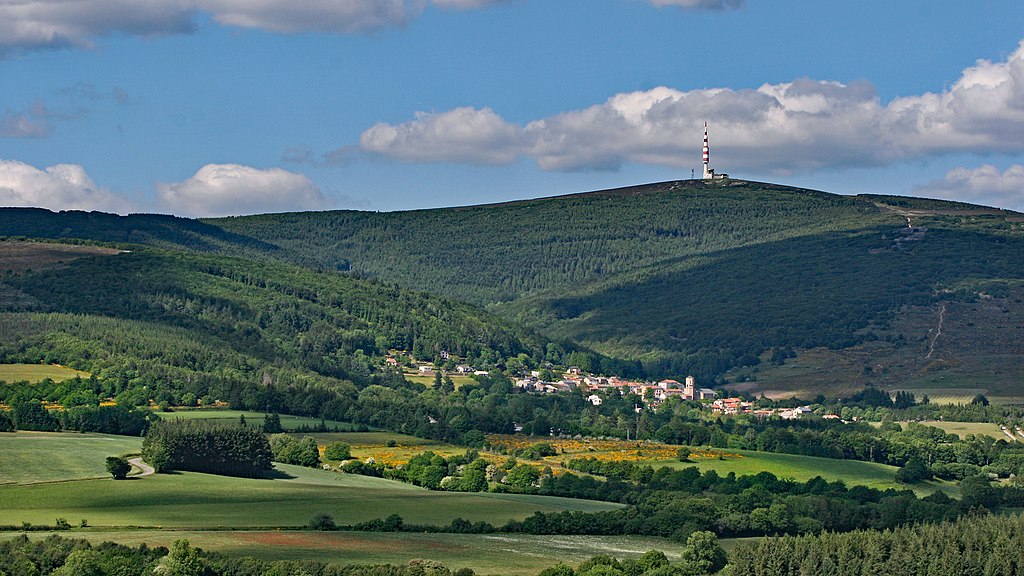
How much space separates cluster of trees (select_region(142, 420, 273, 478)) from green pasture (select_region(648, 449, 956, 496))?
37.2 meters

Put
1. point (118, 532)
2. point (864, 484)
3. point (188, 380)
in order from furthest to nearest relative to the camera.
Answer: point (188, 380)
point (864, 484)
point (118, 532)

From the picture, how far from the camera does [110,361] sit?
598 ft

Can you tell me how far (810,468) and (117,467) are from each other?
6357 centimetres

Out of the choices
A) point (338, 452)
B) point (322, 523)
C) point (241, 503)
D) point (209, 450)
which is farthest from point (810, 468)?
point (322, 523)

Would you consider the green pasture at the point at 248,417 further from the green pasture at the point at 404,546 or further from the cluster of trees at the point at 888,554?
the cluster of trees at the point at 888,554

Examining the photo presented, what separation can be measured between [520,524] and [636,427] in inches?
3015

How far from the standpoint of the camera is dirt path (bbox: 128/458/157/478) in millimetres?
119375

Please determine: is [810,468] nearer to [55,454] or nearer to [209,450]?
[209,450]

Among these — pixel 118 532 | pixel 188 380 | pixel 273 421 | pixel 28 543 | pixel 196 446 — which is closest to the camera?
pixel 28 543

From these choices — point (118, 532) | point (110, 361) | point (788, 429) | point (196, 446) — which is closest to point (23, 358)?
point (110, 361)

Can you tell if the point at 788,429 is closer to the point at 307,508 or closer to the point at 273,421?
the point at 273,421

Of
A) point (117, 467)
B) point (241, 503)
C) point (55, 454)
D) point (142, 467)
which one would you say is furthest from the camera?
point (55, 454)

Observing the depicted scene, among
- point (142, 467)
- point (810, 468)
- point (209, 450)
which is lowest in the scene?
point (810, 468)

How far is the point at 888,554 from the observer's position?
306 ft
